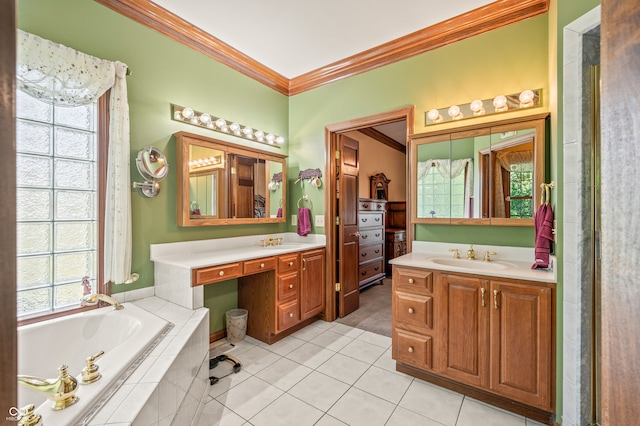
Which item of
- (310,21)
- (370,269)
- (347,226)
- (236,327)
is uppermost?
(310,21)

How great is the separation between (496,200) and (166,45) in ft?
10.1

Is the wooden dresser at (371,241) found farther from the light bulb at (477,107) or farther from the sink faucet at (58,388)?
the sink faucet at (58,388)

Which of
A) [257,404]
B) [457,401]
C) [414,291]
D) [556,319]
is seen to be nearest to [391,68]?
[414,291]

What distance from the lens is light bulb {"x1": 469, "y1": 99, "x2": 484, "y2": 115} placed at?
7.61ft

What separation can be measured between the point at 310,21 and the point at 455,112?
1494mm

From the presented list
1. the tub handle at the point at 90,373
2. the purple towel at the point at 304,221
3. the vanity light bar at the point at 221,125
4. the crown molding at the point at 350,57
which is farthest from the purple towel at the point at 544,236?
the vanity light bar at the point at 221,125

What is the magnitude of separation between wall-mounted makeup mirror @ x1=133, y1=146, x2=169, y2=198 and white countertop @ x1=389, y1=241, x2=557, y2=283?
1987 mm

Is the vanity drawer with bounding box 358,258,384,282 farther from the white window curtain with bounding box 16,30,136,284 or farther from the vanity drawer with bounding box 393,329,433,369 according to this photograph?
the white window curtain with bounding box 16,30,136,284

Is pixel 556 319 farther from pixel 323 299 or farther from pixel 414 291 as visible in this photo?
pixel 323 299

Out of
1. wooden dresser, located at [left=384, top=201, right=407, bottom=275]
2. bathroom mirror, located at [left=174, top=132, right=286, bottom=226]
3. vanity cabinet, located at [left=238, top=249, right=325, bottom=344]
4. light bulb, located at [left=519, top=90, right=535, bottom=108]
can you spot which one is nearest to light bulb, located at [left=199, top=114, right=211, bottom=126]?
bathroom mirror, located at [left=174, top=132, right=286, bottom=226]

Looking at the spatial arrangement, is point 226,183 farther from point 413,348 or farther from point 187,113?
point 413,348

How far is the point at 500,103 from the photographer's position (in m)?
2.23

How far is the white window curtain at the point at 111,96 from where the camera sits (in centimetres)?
166

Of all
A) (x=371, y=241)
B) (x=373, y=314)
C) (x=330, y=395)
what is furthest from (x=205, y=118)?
(x=371, y=241)
